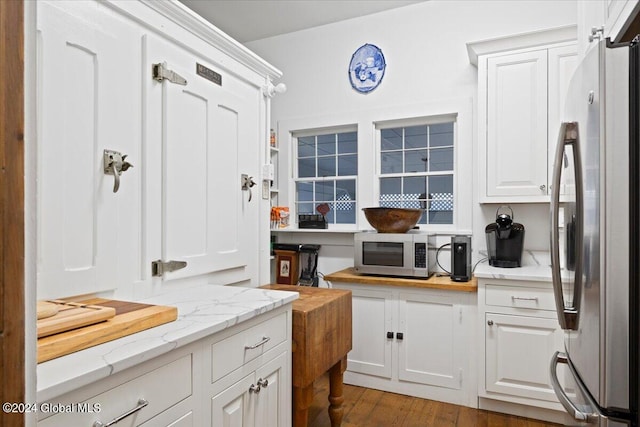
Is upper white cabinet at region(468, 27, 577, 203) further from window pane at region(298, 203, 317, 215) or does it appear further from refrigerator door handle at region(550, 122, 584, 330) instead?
window pane at region(298, 203, 317, 215)

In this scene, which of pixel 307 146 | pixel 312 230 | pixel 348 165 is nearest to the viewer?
pixel 312 230

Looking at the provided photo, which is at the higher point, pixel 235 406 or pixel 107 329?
pixel 107 329

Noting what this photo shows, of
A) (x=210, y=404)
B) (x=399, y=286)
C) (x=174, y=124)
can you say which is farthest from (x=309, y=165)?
(x=210, y=404)

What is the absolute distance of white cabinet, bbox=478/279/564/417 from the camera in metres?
2.37

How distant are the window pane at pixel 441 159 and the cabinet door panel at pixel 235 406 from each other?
2.56 meters

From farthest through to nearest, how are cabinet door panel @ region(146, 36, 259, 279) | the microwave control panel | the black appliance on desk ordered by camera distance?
1. the black appliance on desk
2. the microwave control panel
3. cabinet door panel @ region(146, 36, 259, 279)

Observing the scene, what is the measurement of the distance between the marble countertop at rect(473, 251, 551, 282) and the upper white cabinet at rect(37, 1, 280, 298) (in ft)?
5.03

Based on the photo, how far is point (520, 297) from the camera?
243 cm

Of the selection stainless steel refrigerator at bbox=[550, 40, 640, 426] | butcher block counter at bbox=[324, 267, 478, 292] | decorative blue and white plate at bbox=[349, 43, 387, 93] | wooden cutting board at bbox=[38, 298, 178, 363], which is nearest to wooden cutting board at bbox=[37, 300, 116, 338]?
wooden cutting board at bbox=[38, 298, 178, 363]

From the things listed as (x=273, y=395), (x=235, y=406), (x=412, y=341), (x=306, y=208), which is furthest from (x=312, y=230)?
(x=235, y=406)

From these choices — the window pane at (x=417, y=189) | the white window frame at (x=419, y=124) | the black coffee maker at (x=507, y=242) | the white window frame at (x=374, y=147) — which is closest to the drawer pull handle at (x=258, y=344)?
the black coffee maker at (x=507, y=242)

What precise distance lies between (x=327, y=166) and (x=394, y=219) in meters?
1.13

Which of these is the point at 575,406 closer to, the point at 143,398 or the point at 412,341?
the point at 143,398

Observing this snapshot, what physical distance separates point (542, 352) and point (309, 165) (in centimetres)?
254
